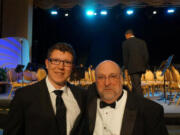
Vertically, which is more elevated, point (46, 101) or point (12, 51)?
point (12, 51)

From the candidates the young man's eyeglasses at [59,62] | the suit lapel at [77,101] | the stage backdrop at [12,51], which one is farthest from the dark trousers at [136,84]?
the stage backdrop at [12,51]

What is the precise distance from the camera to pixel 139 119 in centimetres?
140

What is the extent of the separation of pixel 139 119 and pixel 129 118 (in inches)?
3.2

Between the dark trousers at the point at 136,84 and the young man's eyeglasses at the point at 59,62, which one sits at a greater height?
the young man's eyeglasses at the point at 59,62

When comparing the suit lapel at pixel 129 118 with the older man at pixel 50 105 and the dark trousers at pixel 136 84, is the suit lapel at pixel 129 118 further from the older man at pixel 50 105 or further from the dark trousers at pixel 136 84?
the dark trousers at pixel 136 84

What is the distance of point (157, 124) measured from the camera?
1416 millimetres

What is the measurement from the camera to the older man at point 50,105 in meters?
1.31

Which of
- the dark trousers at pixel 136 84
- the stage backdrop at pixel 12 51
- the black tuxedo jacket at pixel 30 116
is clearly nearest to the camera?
the black tuxedo jacket at pixel 30 116

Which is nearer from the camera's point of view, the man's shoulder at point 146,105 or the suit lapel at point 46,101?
the suit lapel at point 46,101

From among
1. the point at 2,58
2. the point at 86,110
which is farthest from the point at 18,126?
the point at 2,58

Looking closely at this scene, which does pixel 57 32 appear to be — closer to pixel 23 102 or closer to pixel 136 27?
pixel 136 27

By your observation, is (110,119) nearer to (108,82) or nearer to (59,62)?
(108,82)

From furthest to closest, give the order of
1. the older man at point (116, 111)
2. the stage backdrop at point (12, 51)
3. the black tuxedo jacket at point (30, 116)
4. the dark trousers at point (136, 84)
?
the stage backdrop at point (12, 51), the dark trousers at point (136, 84), the older man at point (116, 111), the black tuxedo jacket at point (30, 116)

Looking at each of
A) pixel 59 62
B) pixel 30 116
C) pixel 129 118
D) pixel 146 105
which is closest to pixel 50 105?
pixel 30 116
